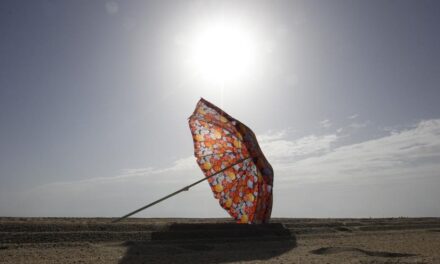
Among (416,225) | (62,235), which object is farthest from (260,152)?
(416,225)

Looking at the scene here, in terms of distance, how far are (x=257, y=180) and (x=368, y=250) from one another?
4.21 m

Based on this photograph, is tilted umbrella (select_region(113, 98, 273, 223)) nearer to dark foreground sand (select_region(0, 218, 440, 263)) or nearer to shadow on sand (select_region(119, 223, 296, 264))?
shadow on sand (select_region(119, 223, 296, 264))

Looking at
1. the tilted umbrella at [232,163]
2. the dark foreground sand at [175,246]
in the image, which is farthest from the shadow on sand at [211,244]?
the tilted umbrella at [232,163]

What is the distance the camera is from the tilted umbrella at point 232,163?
1244 cm

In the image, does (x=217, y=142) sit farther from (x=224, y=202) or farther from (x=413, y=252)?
(x=413, y=252)

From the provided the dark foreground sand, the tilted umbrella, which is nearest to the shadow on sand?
the dark foreground sand

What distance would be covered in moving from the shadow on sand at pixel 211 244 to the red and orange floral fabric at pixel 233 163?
84 centimetres

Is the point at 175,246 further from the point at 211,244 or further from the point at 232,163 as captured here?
the point at 232,163

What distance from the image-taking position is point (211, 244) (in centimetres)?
1087

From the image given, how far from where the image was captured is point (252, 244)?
37.2 ft

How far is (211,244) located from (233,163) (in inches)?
136

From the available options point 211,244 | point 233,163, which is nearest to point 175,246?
point 211,244

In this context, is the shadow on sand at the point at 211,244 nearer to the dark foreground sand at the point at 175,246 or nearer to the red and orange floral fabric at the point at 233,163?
the dark foreground sand at the point at 175,246

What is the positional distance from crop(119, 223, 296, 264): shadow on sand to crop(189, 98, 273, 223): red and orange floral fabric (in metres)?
0.84
